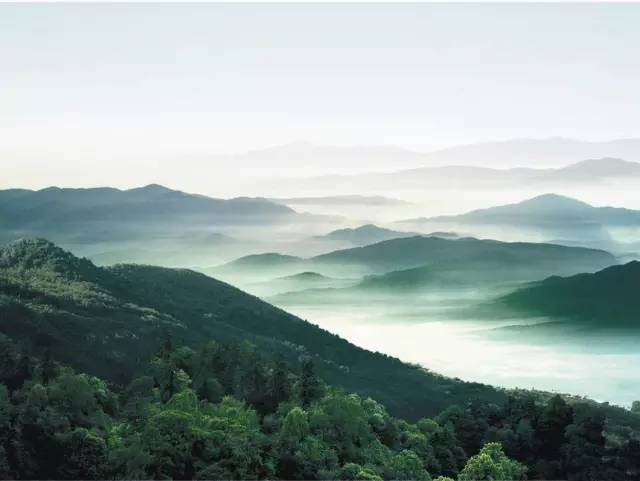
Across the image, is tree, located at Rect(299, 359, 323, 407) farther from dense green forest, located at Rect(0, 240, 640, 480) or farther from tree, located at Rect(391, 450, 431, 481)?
tree, located at Rect(391, 450, 431, 481)

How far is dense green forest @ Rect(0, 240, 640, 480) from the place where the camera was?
188 feet

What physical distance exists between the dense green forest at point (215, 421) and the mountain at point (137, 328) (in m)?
0.57

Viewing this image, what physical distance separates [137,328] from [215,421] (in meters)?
78.0

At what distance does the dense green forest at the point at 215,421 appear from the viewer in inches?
2261

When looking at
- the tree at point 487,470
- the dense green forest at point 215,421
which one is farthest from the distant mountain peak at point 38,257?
the tree at point 487,470

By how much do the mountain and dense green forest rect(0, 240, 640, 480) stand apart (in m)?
0.57

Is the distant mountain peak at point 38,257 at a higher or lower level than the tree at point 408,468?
higher

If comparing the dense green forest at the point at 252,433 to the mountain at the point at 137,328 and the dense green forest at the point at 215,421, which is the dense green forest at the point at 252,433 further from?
the mountain at the point at 137,328

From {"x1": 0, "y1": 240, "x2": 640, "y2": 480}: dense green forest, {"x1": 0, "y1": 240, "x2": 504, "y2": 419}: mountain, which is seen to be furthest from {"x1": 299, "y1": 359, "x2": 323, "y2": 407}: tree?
{"x1": 0, "y1": 240, "x2": 504, "y2": 419}: mountain

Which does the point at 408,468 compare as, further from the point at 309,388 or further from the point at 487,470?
the point at 309,388

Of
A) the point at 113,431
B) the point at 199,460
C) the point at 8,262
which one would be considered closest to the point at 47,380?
the point at 113,431

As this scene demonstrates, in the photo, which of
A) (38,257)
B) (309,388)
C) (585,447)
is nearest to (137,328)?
(38,257)

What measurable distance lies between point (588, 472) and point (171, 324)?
9167 centimetres

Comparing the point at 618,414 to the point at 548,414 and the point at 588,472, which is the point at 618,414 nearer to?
the point at 548,414
